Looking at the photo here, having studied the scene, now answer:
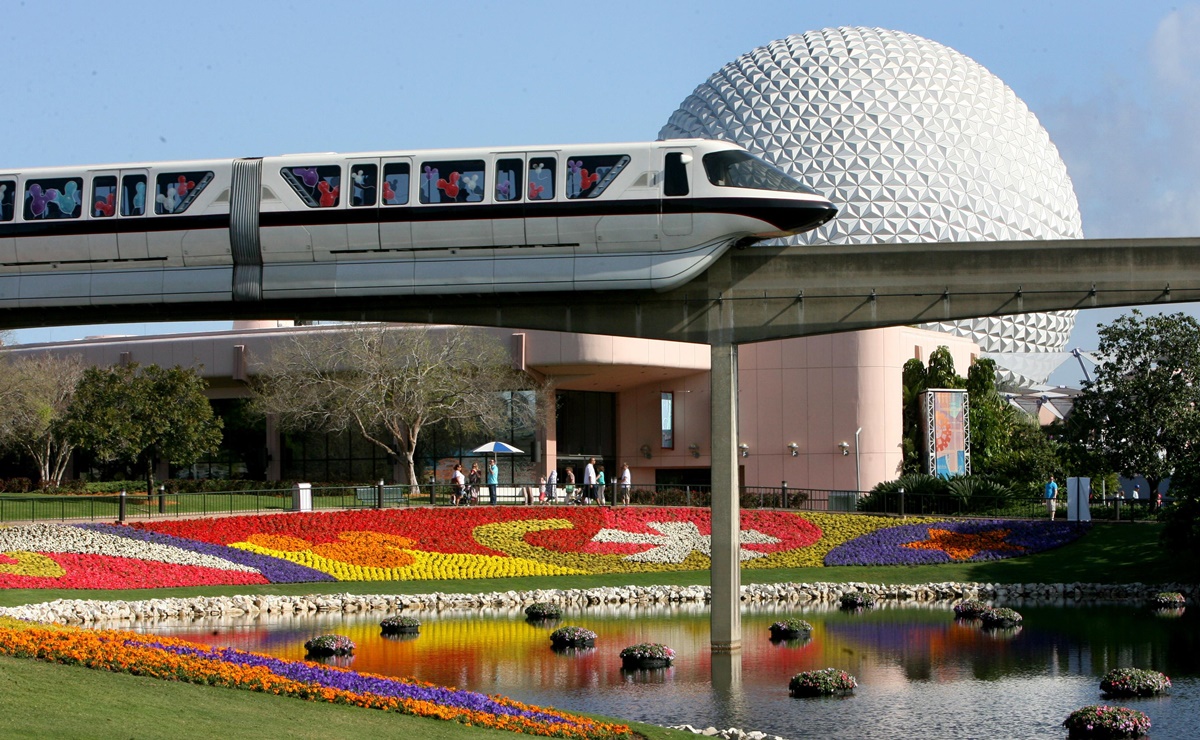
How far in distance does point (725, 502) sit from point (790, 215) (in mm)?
5420

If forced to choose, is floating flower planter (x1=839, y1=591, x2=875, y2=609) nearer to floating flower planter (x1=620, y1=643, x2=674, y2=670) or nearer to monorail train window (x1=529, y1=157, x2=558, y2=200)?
floating flower planter (x1=620, y1=643, x2=674, y2=670)

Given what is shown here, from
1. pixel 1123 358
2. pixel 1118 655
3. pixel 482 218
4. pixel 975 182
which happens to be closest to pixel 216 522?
pixel 482 218

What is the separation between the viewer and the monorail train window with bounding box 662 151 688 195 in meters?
25.2

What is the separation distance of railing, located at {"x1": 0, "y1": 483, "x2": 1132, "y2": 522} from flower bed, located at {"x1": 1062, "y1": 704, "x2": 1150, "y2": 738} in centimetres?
2339

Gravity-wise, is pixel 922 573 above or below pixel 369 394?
below

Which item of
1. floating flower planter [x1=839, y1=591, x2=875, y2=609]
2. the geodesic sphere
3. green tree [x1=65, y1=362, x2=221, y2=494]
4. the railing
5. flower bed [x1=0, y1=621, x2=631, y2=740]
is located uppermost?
the geodesic sphere

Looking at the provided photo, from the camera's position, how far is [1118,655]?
2552 centimetres

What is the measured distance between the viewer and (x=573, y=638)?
2680 centimetres

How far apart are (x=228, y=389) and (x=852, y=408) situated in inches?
1138

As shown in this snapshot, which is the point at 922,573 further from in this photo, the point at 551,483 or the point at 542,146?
the point at 542,146

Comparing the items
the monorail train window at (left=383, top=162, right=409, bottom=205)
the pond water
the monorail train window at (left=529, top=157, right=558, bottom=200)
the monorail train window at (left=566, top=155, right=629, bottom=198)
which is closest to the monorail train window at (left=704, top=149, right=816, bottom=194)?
the monorail train window at (left=566, top=155, right=629, bottom=198)

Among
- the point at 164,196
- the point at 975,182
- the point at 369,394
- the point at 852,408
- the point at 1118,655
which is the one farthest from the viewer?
the point at 975,182

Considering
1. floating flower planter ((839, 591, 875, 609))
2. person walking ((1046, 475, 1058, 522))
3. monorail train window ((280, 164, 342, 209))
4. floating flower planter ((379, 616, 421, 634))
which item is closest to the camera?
monorail train window ((280, 164, 342, 209))

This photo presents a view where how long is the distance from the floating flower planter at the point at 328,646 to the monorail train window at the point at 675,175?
986cm
